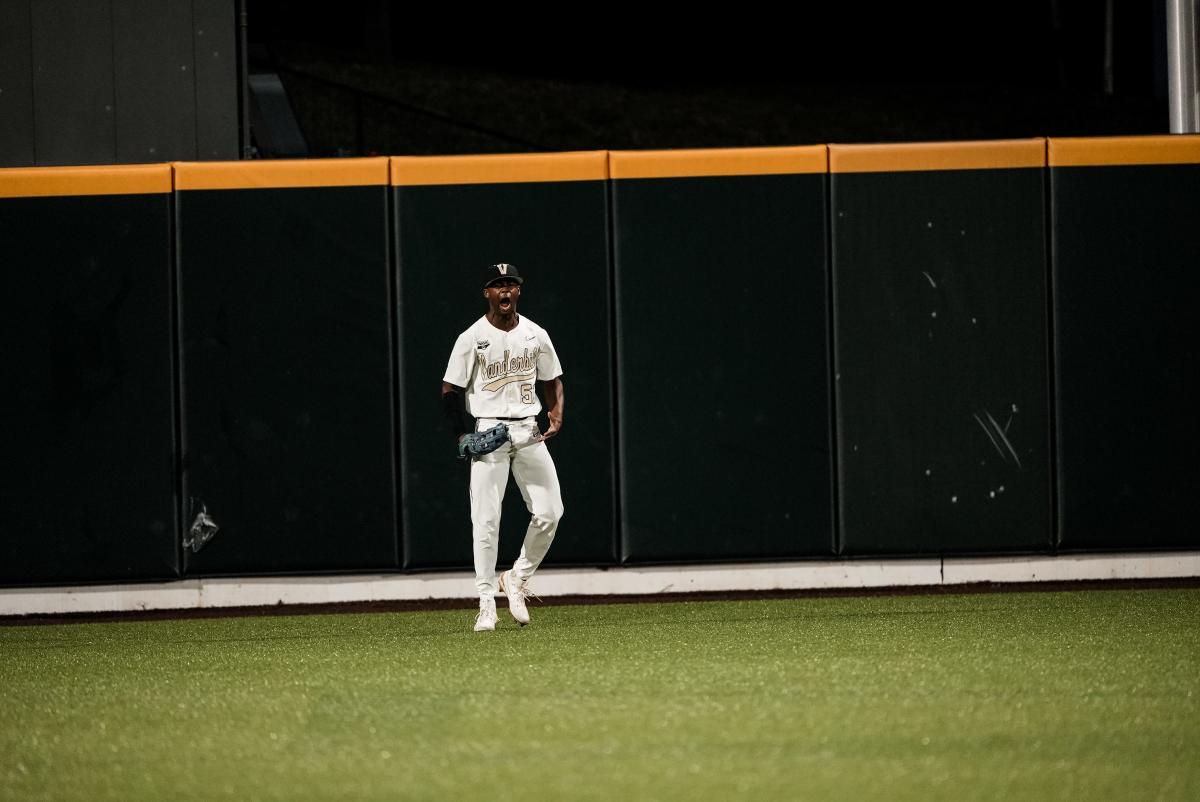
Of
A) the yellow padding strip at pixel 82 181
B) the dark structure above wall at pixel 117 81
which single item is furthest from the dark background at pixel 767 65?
the yellow padding strip at pixel 82 181

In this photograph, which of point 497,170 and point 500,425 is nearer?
point 500,425

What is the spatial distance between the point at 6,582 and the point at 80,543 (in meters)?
0.60

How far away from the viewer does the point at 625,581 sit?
10.6 metres

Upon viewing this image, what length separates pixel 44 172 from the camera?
10.4m

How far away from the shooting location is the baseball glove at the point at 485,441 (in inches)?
324

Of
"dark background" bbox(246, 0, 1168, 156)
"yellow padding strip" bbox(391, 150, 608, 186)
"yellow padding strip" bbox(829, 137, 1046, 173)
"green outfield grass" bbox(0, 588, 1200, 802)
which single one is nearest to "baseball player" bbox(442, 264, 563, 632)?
"green outfield grass" bbox(0, 588, 1200, 802)

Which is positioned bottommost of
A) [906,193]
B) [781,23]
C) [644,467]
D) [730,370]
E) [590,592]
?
[590,592]

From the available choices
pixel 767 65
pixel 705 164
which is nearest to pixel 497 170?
pixel 705 164

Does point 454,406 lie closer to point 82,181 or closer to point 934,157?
point 82,181

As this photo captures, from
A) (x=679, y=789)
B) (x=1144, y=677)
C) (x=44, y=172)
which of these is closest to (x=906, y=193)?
(x=1144, y=677)

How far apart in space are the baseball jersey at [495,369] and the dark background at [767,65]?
16.5m

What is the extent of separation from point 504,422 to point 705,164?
10.2 ft

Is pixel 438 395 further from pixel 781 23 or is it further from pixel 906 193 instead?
pixel 781 23

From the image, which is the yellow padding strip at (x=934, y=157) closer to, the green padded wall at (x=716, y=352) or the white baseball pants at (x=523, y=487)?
the green padded wall at (x=716, y=352)
